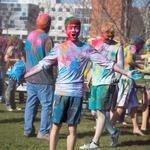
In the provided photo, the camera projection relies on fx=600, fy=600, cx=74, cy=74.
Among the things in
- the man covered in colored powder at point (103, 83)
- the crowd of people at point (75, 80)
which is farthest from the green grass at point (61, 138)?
the man covered in colored powder at point (103, 83)

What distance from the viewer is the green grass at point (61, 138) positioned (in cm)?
877

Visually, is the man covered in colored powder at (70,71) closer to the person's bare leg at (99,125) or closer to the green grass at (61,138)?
the person's bare leg at (99,125)

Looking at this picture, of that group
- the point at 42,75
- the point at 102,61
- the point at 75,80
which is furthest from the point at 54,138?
the point at 42,75

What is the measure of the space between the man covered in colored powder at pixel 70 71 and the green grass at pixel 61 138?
49.4 inches

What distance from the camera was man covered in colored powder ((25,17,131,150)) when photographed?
7.41 meters

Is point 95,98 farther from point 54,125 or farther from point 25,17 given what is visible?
point 25,17

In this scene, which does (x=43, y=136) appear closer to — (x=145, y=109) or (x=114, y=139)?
(x=114, y=139)

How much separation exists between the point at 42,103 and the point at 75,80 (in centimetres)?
196

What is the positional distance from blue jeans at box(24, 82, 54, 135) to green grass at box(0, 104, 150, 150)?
23cm

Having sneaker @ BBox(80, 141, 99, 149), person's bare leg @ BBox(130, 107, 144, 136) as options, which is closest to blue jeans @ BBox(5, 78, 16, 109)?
person's bare leg @ BBox(130, 107, 144, 136)

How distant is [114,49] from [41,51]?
1.17 metres

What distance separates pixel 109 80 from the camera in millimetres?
8633

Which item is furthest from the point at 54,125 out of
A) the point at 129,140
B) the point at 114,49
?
the point at 129,140

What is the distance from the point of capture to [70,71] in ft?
24.4
